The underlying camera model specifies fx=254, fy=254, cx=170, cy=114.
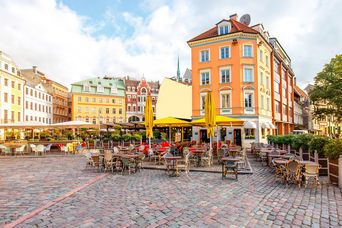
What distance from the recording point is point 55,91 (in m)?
65.0

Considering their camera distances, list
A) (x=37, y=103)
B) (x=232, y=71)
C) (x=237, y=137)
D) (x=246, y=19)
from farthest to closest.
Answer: (x=37, y=103) → (x=246, y=19) → (x=232, y=71) → (x=237, y=137)

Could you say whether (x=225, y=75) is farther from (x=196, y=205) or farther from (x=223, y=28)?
(x=196, y=205)

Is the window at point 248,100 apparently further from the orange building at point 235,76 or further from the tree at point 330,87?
the tree at point 330,87

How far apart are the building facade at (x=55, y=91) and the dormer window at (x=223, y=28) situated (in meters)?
45.4

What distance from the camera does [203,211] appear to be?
20.2 ft

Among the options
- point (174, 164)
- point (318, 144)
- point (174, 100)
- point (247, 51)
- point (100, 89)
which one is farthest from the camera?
point (100, 89)

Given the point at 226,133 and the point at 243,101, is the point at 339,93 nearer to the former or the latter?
the point at 243,101

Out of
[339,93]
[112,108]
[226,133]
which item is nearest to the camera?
[226,133]

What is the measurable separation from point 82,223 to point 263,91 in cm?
3000

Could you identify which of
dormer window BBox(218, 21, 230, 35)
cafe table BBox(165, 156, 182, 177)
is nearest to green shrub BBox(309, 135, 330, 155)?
cafe table BBox(165, 156, 182, 177)

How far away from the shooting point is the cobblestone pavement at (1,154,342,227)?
5.51 m

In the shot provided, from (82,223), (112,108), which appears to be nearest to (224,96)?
(82,223)

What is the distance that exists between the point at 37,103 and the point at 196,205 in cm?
5739

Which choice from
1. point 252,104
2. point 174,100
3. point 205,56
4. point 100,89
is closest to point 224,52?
point 205,56
